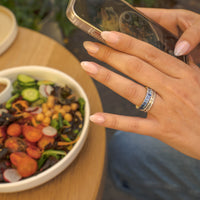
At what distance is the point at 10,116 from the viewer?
2.70 ft

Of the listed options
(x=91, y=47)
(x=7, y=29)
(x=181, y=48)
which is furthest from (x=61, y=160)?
(x=7, y=29)

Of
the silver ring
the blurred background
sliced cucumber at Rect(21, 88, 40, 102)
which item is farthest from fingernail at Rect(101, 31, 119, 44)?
the blurred background

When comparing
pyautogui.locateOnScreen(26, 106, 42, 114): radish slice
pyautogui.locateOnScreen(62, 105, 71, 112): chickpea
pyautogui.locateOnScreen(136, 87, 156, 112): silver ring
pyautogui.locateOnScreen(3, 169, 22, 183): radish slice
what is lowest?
pyautogui.locateOnScreen(3, 169, 22, 183): radish slice

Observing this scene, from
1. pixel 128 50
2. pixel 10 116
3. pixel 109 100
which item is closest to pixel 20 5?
pixel 109 100

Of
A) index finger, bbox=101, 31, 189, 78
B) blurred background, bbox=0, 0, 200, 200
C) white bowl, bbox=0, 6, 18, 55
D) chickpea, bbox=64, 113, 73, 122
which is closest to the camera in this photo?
index finger, bbox=101, 31, 189, 78

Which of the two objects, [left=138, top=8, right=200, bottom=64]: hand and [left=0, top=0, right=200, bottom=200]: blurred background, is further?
[left=0, top=0, right=200, bottom=200]: blurred background

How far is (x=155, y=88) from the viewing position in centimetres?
72

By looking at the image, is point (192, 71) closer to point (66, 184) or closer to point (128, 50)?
point (128, 50)

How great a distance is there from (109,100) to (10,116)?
1256 millimetres

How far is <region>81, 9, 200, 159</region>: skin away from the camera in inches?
27.8

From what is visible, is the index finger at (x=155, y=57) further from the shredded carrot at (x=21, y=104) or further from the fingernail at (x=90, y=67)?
the shredded carrot at (x=21, y=104)

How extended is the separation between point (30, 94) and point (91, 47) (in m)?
0.33

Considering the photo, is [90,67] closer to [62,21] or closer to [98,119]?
[98,119]

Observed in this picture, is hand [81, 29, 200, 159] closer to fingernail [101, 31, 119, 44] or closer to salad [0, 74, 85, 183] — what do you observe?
fingernail [101, 31, 119, 44]
